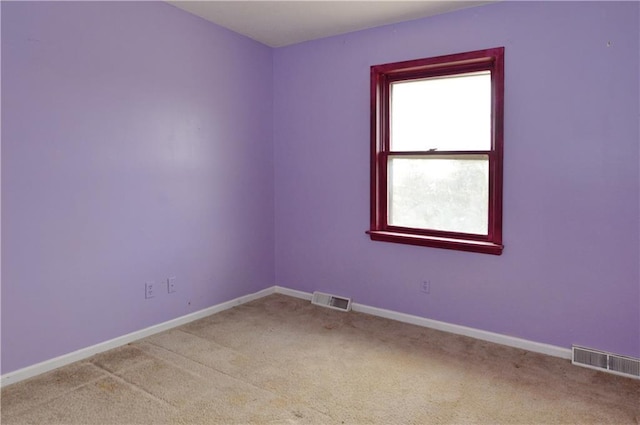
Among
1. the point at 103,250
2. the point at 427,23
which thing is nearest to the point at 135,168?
the point at 103,250

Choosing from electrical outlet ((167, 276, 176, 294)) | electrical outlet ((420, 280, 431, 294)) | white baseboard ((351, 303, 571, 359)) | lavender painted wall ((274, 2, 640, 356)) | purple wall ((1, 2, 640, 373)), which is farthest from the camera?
electrical outlet ((420, 280, 431, 294))

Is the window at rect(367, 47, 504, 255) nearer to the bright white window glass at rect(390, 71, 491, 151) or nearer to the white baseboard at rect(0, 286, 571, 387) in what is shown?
the bright white window glass at rect(390, 71, 491, 151)

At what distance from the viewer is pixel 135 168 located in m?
3.19

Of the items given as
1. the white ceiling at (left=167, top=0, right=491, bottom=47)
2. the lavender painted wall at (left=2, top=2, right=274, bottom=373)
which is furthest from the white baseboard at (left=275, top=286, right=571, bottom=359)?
the white ceiling at (left=167, top=0, right=491, bottom=47)

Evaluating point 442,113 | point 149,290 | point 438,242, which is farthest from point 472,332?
point 149,290

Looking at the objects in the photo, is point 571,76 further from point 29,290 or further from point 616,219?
point 29,290

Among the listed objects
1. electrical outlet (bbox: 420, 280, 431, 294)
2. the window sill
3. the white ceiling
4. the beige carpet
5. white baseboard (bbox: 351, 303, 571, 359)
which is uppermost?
the white ceiling

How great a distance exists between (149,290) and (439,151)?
2.51 m

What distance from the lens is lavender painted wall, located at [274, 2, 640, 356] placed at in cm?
279

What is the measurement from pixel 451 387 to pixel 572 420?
2.04 ft

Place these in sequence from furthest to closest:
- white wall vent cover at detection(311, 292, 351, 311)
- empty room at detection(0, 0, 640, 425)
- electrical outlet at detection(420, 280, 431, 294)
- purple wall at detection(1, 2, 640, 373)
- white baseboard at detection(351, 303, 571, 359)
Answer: white wall vent cover at detection(311, 292, 351, 311) → electrical outlet at detection(420, 280, 431, 294) → white baseboard at detection(351, 303, 571, 359) → purple wall at detection(1, 2, 640, 373) → empty room at detection(0, 0, 640, 425)

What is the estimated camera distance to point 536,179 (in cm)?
307

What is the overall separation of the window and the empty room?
2 centimetres

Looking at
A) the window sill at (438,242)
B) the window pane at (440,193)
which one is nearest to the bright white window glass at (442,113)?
the window pane at (440,193)
